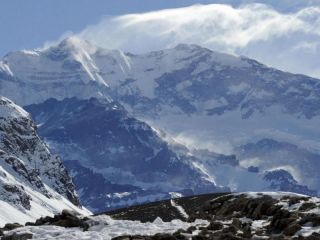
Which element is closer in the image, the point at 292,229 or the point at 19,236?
the point at 292,229

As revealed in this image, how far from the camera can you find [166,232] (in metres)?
51.8

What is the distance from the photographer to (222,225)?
54.0 m

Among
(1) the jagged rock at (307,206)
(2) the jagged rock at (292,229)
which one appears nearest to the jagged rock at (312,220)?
(2) the jagged rock at (292,229)

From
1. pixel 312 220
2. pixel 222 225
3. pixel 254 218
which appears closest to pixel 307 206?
pixel 254 218

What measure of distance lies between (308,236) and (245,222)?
414 inches

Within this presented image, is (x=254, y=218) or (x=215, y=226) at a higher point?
(x=254, y=218)

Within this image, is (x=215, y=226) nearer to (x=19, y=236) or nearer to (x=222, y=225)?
(x=222, y=225)

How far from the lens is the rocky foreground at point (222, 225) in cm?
4991

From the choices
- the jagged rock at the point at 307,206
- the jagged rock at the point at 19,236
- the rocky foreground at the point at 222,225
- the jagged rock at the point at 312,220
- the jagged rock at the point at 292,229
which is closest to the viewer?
the jagged rock at the point at 292,229

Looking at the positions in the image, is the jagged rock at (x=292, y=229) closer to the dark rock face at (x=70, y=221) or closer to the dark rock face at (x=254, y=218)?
the dark rock face at (x=254, y=218)

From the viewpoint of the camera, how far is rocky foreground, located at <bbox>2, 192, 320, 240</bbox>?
49912 millimetres

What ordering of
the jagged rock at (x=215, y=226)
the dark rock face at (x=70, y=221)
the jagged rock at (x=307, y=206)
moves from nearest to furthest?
the jagged rock at (x=215, y=226) < the dark rock face at (x=70, y=221) < the jagged rock at (x=307, y=206)

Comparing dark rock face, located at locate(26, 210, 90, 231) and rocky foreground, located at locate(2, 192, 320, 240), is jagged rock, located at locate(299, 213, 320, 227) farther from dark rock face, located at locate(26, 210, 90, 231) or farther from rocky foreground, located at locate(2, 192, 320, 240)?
dark rock face, located at locate(26, 210, 90, 231)

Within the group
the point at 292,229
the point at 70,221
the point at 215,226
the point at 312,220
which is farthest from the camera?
the point at 70,221
